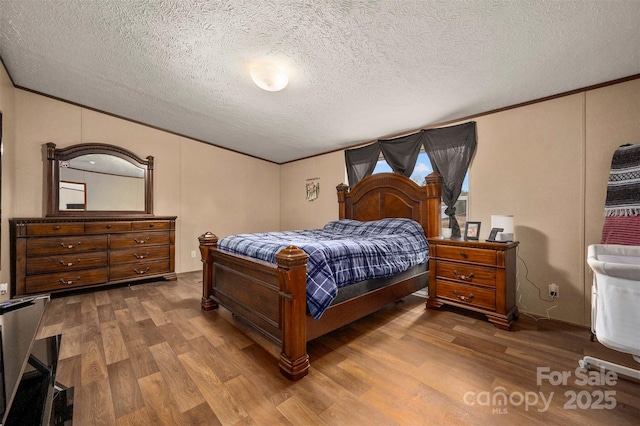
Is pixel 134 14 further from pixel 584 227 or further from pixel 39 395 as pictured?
pixel 584 227

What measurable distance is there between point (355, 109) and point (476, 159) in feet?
5.33

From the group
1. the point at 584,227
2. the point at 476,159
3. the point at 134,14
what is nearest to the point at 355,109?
the point at 476,159

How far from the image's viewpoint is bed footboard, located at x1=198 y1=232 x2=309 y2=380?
1687 millimetres

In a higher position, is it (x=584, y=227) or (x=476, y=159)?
(x=476, y=159)

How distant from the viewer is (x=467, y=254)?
2578mm

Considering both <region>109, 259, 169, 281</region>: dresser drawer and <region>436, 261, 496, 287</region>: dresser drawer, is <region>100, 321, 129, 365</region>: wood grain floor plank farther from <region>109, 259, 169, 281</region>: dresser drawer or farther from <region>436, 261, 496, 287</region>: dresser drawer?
<region>436, 261, 496, 287</region>: dresser drawer

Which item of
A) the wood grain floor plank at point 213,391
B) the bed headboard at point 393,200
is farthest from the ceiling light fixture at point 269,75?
the wood grain floor plank at point 213,391

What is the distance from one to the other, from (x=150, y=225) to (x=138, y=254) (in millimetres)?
451

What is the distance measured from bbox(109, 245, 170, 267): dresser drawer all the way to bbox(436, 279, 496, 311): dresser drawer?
3.96 m

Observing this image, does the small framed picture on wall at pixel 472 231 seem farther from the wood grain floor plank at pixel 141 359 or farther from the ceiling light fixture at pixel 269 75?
the wood grain floor plank at pixel 141 359

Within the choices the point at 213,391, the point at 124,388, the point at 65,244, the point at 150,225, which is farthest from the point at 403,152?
the point at 65,244

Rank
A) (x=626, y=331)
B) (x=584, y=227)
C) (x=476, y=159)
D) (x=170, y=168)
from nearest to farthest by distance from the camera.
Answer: (x=626, y=331)
(x=584, y=227)
(x=476, y=159)
(x=170, y=168)

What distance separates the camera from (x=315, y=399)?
4.82 feet

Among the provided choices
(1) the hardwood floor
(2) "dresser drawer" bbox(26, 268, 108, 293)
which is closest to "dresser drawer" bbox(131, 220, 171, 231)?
(2) "dresser drawer" bbox(26, 268, 108, 293)
